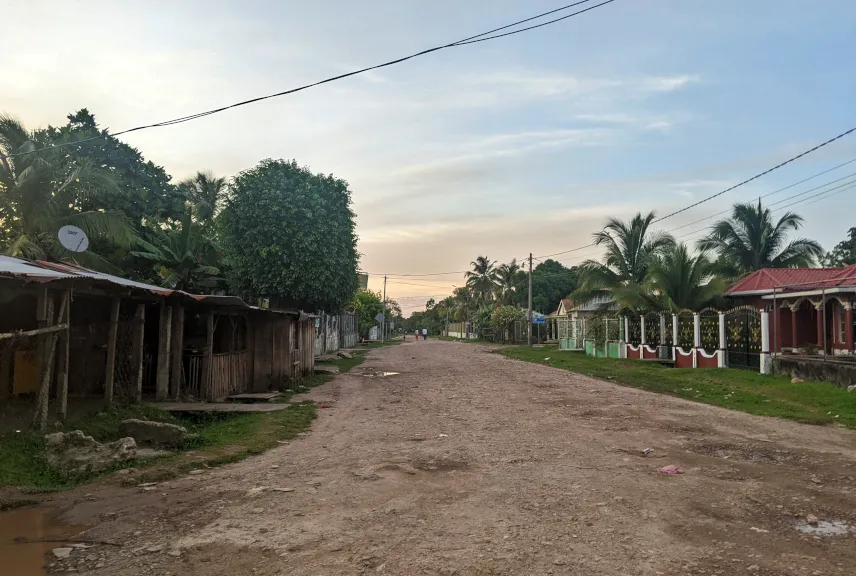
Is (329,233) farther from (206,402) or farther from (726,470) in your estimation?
(726,470)

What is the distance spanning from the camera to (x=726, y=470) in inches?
268

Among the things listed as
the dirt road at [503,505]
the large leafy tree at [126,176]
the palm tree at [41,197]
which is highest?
the large leafy tree at [126,176]

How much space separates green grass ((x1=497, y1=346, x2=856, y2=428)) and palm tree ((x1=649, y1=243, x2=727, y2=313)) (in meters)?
4.34

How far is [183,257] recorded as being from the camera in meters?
22.8

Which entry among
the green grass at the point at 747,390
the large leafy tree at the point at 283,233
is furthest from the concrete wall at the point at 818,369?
the large leafy tree at the point at 283,233

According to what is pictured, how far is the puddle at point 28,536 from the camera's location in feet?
14.0

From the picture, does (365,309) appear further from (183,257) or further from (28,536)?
(28,536)

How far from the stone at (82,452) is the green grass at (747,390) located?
37.3 feet

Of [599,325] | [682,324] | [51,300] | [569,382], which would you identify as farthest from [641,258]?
[51,300]

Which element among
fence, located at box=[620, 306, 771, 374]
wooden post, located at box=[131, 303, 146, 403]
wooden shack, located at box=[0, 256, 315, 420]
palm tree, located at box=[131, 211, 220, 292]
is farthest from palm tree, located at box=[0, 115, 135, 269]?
fence, located at box=[620, 306, 771, 374]

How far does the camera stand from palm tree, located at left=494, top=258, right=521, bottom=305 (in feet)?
201

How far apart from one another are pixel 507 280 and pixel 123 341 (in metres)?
52.1

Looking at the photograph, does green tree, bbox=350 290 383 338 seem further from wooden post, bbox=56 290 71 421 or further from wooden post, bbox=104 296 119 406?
wooden post, bbox=56 290 71 421

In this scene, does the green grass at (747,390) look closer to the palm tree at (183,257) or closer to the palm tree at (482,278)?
the palm tree at (183,257)
